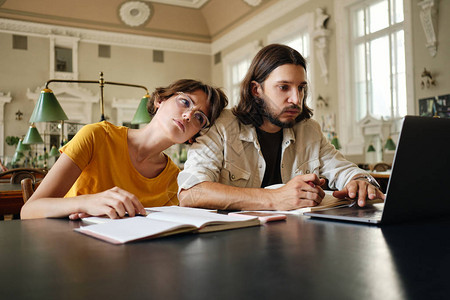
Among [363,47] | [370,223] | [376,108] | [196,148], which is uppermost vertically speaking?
[363,47]

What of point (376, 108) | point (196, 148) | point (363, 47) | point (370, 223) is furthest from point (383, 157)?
point (370, 223)

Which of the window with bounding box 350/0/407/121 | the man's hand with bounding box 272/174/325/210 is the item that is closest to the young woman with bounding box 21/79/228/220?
the man's hand with bounding box 272/174/325/210

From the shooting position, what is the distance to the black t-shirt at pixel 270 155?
193 cm

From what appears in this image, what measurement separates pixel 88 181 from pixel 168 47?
39.3 feet

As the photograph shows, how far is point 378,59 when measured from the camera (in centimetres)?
773

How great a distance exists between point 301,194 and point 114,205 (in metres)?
0.59

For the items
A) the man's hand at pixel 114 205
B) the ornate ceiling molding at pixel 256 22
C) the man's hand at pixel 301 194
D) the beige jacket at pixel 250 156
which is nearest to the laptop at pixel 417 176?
the man's hand at pixel 301 194

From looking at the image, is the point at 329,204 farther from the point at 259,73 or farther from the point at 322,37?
the point at 322,37

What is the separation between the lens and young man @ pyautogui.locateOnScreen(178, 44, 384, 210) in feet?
5.78

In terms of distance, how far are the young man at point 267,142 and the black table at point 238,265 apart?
0.79 m

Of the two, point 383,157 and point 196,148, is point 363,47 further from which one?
point 196,148

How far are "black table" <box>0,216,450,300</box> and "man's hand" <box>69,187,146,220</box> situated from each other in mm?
166

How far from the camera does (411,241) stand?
Result: 2.41 ft

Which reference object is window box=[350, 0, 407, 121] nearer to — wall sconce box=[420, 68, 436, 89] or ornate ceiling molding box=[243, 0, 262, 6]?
wall sconce box=[420, 68, 436, 89]
